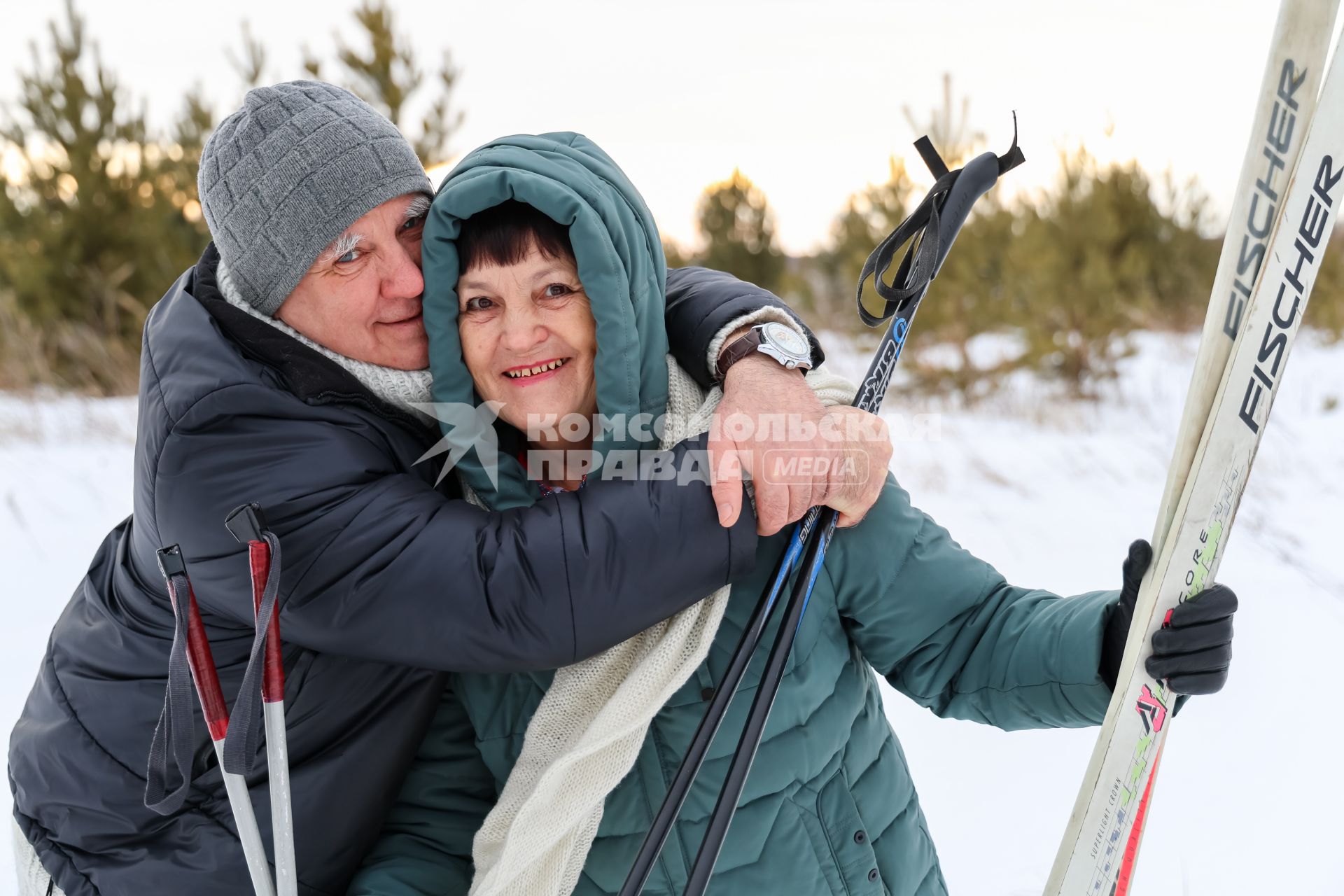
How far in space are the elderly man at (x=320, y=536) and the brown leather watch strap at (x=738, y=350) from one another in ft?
0.08

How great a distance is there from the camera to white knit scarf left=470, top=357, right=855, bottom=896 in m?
1.45

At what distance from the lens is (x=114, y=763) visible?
1.58 m

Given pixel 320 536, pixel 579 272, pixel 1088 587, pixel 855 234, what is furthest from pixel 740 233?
pixel 320 536

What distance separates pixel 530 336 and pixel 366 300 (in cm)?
29

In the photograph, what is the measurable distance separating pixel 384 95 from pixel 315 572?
28.4 feet

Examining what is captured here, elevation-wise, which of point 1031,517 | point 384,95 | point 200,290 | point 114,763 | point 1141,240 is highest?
point 1141,240

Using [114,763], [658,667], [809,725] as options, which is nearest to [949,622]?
[809,725]

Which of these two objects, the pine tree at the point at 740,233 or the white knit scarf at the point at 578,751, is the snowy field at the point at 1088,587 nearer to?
the white knit scarf at the point at 578,751

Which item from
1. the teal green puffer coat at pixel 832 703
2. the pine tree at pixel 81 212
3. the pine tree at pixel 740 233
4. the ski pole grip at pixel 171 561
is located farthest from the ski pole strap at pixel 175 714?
the pine tree at pixel 740 233

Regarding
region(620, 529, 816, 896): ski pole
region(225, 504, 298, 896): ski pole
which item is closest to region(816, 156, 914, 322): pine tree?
region(620, 529, 816, 896): ski pole

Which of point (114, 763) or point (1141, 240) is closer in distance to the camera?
point (114, 763)

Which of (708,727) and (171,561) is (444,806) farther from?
(171,561)

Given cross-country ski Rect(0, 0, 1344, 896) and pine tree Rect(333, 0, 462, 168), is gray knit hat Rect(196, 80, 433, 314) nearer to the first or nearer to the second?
cross-country ski Rect(0, 0, 1344, 896)

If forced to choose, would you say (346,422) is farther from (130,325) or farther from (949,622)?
(130,325)
